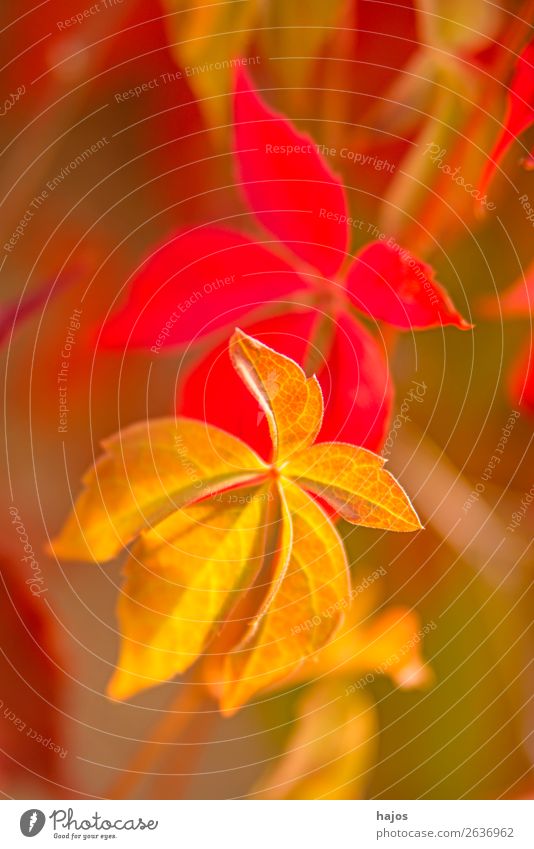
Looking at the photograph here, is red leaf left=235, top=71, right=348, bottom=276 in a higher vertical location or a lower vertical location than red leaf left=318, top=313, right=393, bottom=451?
higher

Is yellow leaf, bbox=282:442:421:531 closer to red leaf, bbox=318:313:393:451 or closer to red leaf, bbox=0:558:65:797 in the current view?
red leaf, bbox=318:313:393:451
